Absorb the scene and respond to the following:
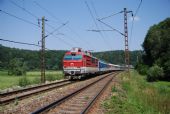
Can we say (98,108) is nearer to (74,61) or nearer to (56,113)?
(56,113)

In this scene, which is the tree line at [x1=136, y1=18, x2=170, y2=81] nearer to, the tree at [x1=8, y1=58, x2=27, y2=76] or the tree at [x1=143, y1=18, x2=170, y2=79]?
the tree at [x1=143, y1=18, x2=170, y2=79]

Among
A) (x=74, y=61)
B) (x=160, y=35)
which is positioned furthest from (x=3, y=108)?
(x=160, y=35)

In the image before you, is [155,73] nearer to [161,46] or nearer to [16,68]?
[161,46]

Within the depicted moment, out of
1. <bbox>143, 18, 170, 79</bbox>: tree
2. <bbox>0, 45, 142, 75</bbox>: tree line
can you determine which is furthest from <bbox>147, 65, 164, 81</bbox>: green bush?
<bbox>0, 45, 142, 75</bbox>: tree line

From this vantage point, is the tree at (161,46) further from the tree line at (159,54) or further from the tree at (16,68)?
the tree at (16,68)

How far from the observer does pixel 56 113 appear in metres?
12.0

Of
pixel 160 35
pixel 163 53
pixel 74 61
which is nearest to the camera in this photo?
pixel 74 61

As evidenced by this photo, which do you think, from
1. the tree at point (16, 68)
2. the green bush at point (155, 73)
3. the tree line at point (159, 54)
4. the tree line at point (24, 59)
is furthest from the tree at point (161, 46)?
the tree at point (16, 68)

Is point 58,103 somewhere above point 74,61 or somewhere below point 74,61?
below

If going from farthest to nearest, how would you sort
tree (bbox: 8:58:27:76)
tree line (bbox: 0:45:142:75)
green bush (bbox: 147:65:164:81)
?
tree line (bbox: 0:45:142:75) < tree (bbox: 8:58:27:76) < green bush (bbox: 147:65:164:81)

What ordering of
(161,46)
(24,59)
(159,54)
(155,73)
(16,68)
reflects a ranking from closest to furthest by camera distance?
(155,73)
(161,46)
(159,54)
(16,68)
(24,59)

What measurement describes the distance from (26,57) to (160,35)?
61587 millimetres

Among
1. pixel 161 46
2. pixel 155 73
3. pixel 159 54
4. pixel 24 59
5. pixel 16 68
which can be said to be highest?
pixel 161 46

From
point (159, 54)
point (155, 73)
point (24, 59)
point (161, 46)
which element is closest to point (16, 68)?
point (24, 59)
